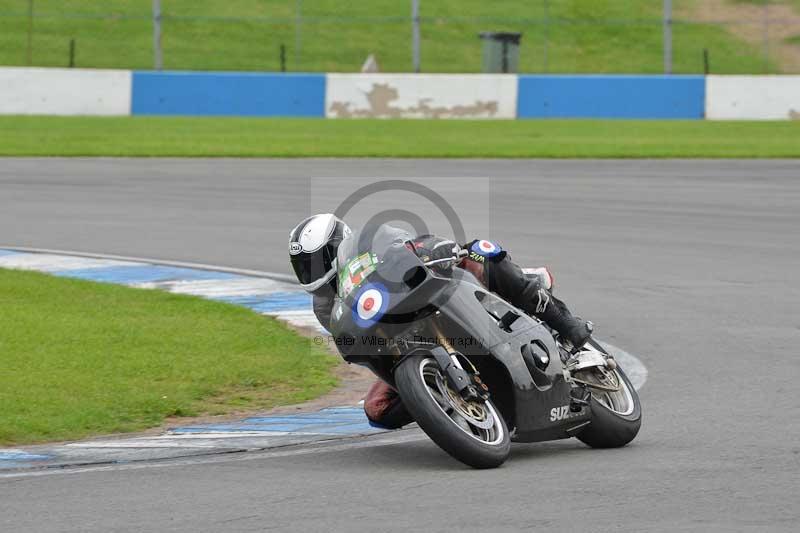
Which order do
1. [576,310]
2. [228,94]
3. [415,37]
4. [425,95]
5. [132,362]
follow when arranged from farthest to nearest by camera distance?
[415,37], [425,95], [228,94], [576,310], [132,362]

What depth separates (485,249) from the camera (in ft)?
21.5

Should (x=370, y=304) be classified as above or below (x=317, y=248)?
below

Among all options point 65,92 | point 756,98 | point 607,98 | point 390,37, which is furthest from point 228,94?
point 390,37

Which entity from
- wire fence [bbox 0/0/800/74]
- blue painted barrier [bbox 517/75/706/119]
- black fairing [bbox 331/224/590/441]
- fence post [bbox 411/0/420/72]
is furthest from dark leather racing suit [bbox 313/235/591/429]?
wire fence [bbox 0/0/800/74]

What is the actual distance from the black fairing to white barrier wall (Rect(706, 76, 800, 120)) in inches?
899

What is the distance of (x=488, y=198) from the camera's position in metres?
17.4

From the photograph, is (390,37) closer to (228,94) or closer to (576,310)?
(228,94)

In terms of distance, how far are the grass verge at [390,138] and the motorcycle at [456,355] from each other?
49.5 ft

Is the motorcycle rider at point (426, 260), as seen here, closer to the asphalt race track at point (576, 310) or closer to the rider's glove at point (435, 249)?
the rider's glove at point (435, 249)

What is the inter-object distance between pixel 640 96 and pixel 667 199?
12023 mm

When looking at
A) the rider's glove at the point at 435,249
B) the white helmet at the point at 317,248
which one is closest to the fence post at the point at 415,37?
the white helmet at the point at 317,248

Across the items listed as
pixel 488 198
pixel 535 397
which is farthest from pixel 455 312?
pixel 488 198

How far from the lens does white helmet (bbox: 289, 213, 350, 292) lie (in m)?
6.37

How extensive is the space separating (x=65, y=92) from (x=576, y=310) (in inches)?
738
